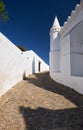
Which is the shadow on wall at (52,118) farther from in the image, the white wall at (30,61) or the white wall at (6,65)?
the white wall at (30,61)

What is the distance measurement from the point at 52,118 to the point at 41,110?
0.85m

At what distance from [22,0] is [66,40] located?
4.23m

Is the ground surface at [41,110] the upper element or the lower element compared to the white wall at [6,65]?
lower

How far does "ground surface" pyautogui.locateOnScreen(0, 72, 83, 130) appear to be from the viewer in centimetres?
512

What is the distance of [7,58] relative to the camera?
872 centimetres

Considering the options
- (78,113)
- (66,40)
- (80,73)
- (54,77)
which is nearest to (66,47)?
(66,40)

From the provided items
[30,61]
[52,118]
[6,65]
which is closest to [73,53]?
[6,65]

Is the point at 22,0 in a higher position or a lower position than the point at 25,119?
higher

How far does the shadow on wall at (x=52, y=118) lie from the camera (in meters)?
4.96

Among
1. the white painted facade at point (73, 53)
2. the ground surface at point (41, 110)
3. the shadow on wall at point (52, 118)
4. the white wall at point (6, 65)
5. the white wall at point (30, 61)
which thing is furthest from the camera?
the white wall at point (30, 61)

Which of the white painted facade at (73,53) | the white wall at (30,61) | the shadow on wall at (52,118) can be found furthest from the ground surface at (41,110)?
the white wall at (30,61)

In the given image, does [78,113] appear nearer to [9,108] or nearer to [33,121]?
[33,121]

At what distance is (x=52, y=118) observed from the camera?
5578 mm

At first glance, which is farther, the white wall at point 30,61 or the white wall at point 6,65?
the white wall at point 30,61
